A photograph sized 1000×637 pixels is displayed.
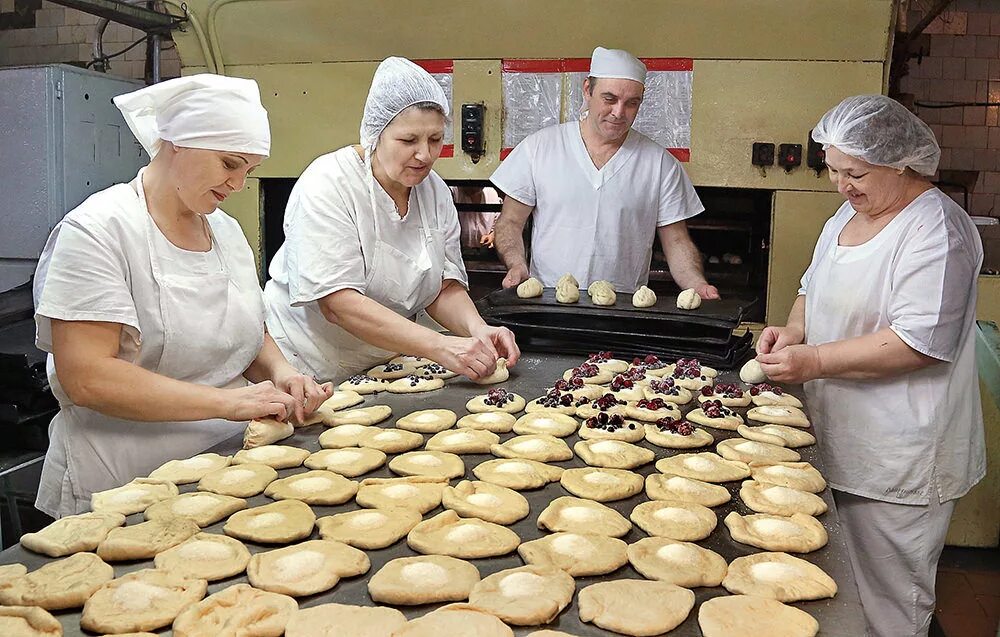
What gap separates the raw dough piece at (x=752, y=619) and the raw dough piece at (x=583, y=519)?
288mm

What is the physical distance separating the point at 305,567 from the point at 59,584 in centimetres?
36

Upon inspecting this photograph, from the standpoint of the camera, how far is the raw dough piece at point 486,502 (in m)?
1.53

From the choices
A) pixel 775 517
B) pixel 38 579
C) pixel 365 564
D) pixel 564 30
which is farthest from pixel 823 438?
pixel 564 30

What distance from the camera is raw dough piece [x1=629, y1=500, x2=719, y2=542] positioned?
1.49m

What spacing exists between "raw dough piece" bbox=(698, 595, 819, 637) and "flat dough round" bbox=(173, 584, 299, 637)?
61 centimetres

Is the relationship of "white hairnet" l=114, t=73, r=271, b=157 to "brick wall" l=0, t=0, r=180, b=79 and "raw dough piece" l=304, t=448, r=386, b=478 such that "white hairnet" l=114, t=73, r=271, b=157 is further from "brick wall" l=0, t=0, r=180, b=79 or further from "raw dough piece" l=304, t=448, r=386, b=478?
"brick wall" l=0, t=0, r=180, b=79

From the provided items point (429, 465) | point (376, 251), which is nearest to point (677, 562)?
point (429, 465)

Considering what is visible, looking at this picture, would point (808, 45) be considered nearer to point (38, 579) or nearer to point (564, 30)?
point (564, 30)

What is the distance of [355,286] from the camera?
8.00ft

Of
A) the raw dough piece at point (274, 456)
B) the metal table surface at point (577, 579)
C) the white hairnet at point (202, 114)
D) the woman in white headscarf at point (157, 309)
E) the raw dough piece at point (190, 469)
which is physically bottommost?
the metal table surface at point (577, 579)

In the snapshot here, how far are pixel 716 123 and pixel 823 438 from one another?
190 cm

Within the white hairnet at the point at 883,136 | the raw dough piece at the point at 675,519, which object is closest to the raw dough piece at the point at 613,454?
the raw dough piece at the point at 675,519

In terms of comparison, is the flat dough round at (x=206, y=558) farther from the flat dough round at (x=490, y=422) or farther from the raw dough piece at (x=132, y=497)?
the flat dough round at (x=490, y=422)

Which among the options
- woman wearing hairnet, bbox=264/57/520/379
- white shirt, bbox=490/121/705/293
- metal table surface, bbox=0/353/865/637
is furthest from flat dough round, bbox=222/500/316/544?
white shirt, bbox=490/121/705/293
